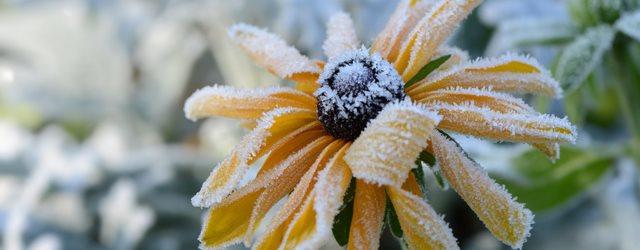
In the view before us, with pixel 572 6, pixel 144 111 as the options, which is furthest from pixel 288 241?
pixel 144 111

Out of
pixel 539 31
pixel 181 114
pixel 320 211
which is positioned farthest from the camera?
pixel 181 114

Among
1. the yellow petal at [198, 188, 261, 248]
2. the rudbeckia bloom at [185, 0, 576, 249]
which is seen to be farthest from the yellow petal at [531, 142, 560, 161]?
the yellow petal at [198, 188, 261, 248]

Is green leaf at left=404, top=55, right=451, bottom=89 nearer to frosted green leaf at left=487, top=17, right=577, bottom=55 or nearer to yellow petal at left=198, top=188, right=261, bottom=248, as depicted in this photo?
yellow petal at left=198, top=188, right=261, bottom=248

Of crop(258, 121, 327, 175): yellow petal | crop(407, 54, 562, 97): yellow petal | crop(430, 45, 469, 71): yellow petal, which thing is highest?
crop(430, 45, 469, 71): yellow petal

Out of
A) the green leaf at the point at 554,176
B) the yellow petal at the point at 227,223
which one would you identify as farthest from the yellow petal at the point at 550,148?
the green leaf at the point at 554,176

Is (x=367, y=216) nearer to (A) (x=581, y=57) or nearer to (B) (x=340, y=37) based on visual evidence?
(B) (x=340, y=37)

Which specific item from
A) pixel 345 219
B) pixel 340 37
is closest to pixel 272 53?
pixel 340 37
